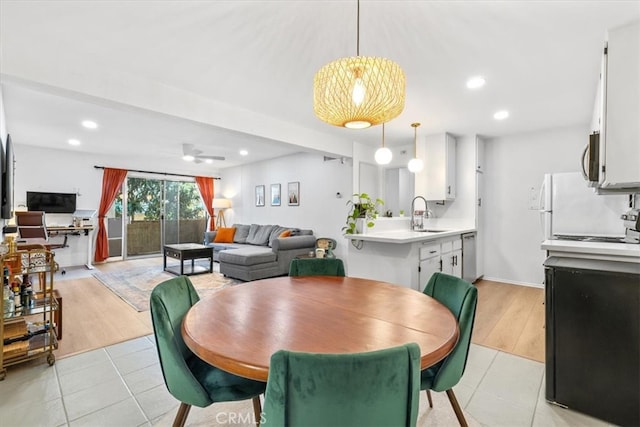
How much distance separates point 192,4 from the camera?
174 centimetres

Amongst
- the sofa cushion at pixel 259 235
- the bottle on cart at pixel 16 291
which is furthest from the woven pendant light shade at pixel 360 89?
the sofa cushion at pixel 259 235

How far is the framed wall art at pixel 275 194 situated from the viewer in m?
6.96

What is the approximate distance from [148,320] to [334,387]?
312 cm

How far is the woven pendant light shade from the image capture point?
1.48 meters

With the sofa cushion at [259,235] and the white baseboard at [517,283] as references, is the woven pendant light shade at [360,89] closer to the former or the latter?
the white baseboard at [517,283]

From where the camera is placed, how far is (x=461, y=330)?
4.51 feet

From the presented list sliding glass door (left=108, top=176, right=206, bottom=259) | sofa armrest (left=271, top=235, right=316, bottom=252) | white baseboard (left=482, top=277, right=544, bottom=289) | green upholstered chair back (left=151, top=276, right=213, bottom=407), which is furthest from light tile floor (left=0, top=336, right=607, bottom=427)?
sliding glass door (left=108, top=176, right=206, bottom=259)

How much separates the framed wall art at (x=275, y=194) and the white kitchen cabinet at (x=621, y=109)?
5.72 metres

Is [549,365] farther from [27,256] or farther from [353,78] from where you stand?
[27,256]

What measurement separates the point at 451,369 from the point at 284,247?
4133 millimetres

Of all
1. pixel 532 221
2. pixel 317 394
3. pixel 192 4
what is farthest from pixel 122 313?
pixel 532 221

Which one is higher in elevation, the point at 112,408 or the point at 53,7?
the point at 53,7

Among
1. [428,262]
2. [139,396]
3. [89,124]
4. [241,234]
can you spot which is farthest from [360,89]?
[241,234]

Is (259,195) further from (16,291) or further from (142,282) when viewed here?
(16,291)
